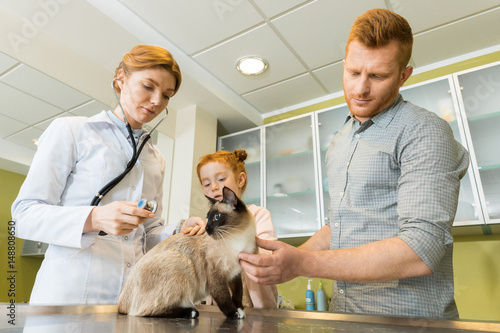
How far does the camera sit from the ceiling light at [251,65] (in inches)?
107

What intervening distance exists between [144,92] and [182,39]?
4.88 feet

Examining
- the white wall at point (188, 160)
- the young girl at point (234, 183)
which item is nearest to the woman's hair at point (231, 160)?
the young girl at point (234, 183)

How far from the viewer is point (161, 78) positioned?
48.3 inches

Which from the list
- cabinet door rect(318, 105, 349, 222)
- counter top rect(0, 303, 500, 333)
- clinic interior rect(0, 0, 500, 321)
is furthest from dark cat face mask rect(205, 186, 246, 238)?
cabinet door rect(318, 105, 349, 222)

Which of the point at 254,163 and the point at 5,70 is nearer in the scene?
the point at 5,70

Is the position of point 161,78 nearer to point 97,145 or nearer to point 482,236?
point 97,145

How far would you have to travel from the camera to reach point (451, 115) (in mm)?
2529

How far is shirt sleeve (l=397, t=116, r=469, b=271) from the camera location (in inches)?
31.8

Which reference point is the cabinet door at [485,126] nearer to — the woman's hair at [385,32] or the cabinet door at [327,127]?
the cabinet door at [327,127]

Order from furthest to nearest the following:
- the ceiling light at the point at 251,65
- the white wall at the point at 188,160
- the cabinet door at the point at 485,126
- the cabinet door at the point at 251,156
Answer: the cabinet door at the point at 251,156
the white wall at the point at 188,160
the ceiling light at the point at 251,65
the cabinet door at the point at 485,126

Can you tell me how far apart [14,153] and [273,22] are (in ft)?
6.23

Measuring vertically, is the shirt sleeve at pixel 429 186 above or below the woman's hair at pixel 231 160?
below

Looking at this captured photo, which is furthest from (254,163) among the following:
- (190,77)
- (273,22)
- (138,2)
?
(138,2)

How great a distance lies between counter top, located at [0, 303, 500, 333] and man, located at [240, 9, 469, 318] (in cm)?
10
